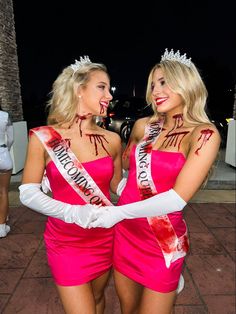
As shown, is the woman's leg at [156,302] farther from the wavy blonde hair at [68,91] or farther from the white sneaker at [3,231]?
the white sneaker at [3,231]

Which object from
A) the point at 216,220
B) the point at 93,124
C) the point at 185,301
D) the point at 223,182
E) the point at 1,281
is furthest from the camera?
the point at 223,182

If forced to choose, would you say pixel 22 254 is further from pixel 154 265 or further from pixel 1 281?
pixel 154 265

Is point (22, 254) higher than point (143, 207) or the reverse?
the reverse

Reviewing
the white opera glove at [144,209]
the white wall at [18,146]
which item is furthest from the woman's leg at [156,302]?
the white wall at [18,146]

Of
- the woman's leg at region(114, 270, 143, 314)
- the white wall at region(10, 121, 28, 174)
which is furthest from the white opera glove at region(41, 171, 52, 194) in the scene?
the white wall at region(10, 121, 28, 174)

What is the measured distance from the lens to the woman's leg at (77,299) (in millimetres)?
1845

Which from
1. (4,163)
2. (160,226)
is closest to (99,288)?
(160,226)

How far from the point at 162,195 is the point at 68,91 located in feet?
3.27

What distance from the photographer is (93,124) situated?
2.25 metres

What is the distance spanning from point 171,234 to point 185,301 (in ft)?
4.77

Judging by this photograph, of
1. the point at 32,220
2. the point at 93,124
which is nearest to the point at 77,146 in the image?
the point at 93,124

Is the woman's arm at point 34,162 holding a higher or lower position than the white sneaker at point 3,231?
higher

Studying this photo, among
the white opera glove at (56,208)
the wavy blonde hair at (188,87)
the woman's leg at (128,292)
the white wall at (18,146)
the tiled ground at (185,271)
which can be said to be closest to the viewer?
the white opera glove at (56,208)

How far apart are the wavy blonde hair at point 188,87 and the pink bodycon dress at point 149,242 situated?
0.33 m
